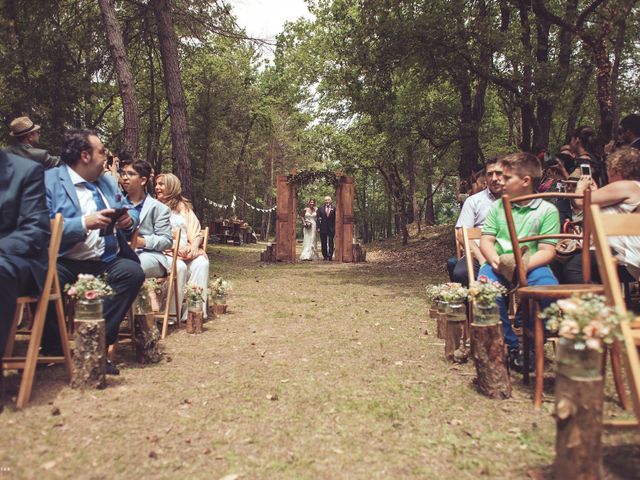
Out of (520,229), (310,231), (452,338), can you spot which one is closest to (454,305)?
(452,338)

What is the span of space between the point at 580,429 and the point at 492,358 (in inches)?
52.2

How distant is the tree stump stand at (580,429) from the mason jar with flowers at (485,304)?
128cm

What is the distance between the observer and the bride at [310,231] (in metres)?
18.3

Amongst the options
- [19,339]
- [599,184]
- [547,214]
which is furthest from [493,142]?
[19,339]

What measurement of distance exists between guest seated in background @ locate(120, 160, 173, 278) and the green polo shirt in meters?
3.27

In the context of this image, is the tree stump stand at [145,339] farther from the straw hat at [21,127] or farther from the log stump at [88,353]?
the straw hat at [21,127]

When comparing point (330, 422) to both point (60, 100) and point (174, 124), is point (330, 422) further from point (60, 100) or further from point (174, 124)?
point (60, 100)

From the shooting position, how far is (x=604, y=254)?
252 cm

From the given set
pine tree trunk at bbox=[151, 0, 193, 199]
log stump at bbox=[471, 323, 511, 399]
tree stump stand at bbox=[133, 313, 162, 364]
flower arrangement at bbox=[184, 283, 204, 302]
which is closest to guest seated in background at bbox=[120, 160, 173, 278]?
flower arrangement at bbox=[184, 283, 204, 302]

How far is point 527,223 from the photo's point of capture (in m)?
3.87

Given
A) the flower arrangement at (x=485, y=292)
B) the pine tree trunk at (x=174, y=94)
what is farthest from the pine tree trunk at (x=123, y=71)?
the flower arrangement at (x=485, y=292)

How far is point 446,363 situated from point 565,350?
225 centimetres

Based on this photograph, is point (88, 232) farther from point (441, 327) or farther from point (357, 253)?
point (357, 253)

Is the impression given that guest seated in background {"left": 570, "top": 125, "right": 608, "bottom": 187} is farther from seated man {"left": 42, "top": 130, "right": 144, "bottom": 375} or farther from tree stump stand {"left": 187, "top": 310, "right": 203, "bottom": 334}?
seated man {"left": 42, "top": 130, "right": 144, "bottom": 375}
